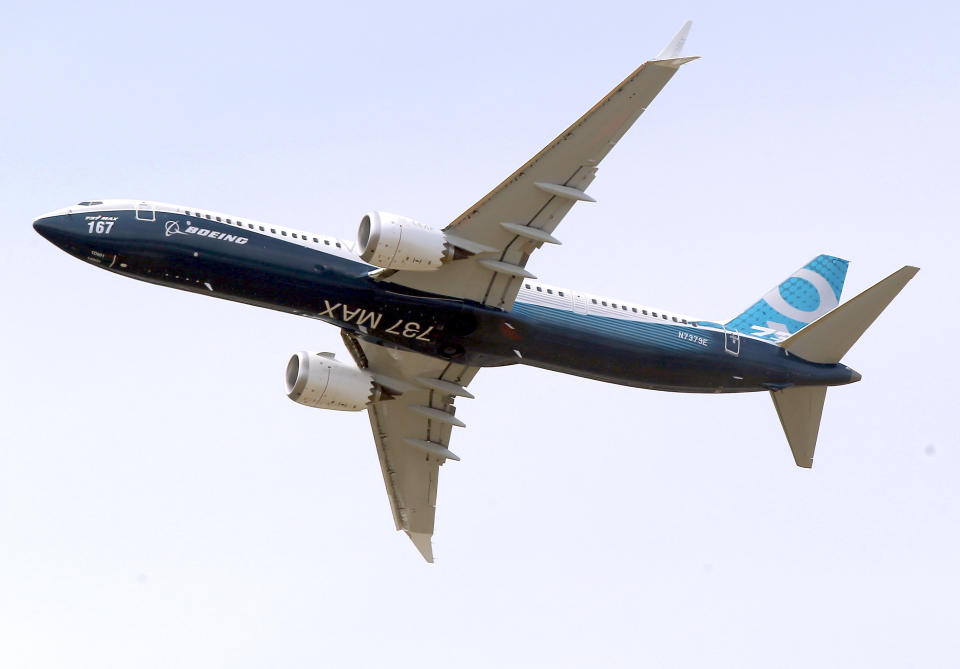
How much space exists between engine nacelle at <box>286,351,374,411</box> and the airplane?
5 cm

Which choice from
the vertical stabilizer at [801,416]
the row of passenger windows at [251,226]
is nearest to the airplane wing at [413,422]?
the row of passenger windows at [251,226]

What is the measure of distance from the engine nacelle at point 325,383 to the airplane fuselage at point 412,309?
3121 millimetres

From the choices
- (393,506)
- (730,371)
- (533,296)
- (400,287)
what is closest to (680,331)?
(730,371)

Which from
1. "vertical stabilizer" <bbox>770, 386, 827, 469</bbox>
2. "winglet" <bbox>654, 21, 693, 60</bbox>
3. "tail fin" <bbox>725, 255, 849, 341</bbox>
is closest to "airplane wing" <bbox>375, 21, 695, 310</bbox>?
"winglet" <bbox>654, 21, 693, 60</bbox>

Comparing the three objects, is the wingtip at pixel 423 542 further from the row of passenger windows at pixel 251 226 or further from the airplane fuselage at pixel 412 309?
the row of passenger windows at pixel 251 226

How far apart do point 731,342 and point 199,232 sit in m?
20.1

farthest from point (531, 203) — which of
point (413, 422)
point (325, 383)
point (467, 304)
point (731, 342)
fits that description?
point (413, 422)

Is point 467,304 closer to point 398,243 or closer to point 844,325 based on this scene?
point 398,243

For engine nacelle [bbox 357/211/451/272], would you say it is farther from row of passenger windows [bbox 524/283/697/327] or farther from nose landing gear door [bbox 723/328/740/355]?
nose landing gear door [bbox 723/328/740/355]

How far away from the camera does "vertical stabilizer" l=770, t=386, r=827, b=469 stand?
51625mm

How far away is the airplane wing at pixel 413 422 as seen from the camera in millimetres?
50656

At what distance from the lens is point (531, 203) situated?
44.2m

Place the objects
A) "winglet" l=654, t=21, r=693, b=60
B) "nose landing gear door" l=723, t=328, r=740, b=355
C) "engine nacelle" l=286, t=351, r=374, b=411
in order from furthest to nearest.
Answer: "nose landing gear door" l=723, t=328, r=740, b=355 → "engine nacelle" l=286, t=351, r=374, b=411 → "winglet" l=654, t=21, r=693, b=60

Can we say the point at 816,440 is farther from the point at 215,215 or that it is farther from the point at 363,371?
the point at 215,215
